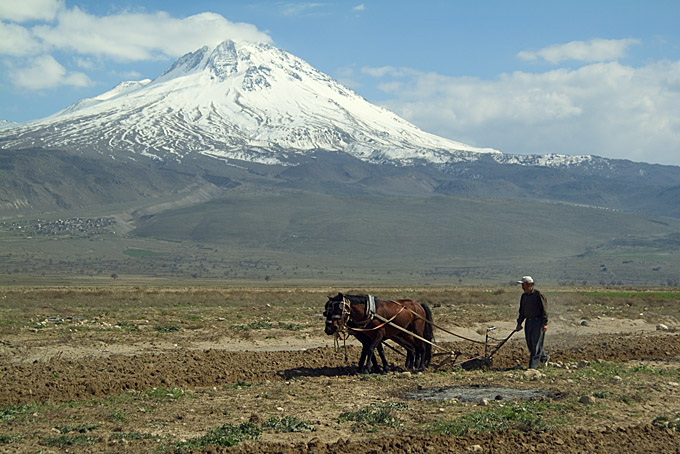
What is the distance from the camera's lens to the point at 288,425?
9.03 meters

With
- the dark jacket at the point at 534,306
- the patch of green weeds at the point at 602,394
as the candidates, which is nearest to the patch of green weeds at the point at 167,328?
the dark jacket at the point at 534,306

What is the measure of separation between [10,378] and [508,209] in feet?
562

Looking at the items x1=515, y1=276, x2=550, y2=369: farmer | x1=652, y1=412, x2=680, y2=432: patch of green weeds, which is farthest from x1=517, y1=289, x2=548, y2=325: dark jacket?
x1=652, y1=412, x2=680, y2=432: patch of green weeds

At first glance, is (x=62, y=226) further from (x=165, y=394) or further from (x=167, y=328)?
(x=165, y=394)

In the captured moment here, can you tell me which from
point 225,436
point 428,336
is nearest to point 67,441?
point 225,436

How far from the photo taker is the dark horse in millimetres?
12914

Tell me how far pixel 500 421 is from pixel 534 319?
14.9 ft

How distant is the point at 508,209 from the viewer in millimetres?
177750

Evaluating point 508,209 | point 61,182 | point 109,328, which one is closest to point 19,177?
point 61,182

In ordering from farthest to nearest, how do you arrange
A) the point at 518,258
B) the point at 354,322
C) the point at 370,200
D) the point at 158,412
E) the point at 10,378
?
1. the point at 370,200
2. the point at 518,258
3. the point at 354,322
4. the point at 10,378
5. the point at 158,412

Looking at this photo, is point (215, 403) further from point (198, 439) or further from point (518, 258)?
point (518, 258)

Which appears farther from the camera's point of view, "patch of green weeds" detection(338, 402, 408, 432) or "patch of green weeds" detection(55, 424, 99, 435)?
"patch of green weeds" detection(338, 402, 408, 432)

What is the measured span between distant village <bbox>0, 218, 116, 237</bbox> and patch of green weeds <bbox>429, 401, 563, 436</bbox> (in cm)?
14153

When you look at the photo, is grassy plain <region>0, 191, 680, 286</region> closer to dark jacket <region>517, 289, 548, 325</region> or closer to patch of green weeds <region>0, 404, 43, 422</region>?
dark jacket <region>517, 289, 548, 325</region>
